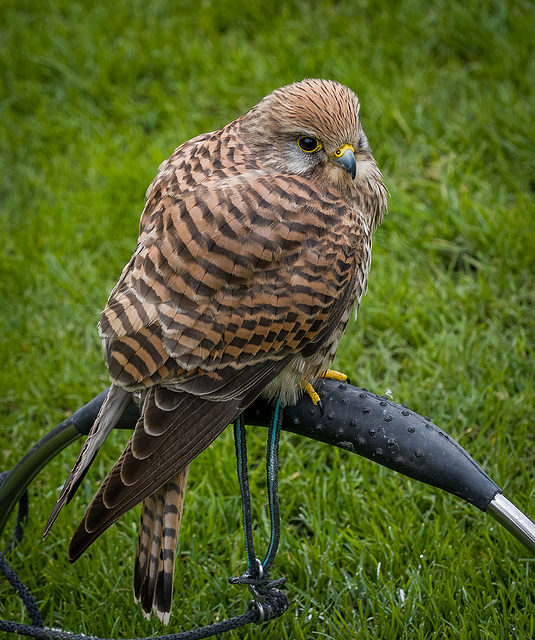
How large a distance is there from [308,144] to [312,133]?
35 mm

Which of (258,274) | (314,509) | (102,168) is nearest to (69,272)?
(102,168)

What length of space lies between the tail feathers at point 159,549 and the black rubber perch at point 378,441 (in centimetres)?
21

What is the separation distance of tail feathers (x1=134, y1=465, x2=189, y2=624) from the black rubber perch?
0.70 feet

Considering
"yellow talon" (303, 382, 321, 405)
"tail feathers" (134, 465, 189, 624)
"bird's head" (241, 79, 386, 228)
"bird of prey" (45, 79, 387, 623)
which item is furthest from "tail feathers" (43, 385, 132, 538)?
"bird's head" (241, 79, 386, 228)

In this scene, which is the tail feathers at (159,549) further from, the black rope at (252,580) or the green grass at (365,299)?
the green grass at (365,299)

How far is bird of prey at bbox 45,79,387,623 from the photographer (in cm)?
192

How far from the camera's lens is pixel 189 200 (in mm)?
2125

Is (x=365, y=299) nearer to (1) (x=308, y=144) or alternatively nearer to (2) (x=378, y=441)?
(1) (x=308, y=144)

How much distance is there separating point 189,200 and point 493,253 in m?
1.99

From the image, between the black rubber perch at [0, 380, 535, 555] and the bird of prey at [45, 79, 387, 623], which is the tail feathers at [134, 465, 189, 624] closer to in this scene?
the bird of prey at [45, 79, 387, 623]

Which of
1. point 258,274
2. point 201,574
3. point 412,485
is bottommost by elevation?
point 201,574

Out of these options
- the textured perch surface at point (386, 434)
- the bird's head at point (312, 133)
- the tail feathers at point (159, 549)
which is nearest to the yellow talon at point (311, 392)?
the textured perch surface at point (386, 434)

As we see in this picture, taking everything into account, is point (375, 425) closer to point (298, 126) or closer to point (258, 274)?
point (258, 274)

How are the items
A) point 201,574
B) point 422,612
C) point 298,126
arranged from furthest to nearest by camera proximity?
1. point 201,574
2. point 422,612
3. point 298,126
